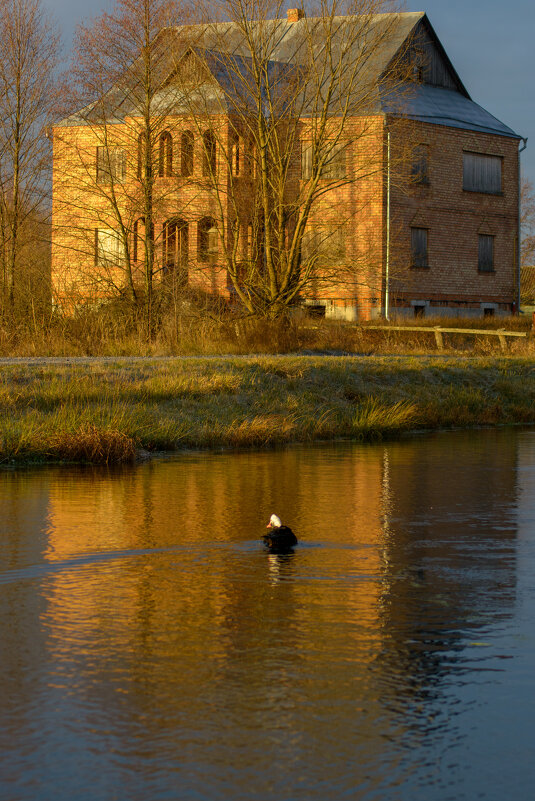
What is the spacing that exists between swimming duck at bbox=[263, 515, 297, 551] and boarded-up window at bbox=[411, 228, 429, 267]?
34679mm

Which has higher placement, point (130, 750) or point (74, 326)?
point (74, 326)

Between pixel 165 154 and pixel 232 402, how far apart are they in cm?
1596

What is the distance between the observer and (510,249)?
47.1 m

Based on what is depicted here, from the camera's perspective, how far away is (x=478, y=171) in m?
45.9

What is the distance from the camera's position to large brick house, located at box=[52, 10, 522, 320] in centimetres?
3966

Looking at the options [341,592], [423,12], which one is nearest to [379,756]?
[341,592]

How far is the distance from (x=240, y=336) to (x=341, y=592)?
21.7 meters

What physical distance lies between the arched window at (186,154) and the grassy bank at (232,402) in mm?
12256

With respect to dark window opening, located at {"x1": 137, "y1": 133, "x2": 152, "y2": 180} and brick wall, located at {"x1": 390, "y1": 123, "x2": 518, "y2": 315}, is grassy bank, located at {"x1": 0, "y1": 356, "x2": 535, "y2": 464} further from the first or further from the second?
brick wall, located at {"x1": 390, "y1": 123, "x2": 518, "y2": 315}

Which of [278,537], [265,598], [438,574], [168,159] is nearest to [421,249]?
[168,159]

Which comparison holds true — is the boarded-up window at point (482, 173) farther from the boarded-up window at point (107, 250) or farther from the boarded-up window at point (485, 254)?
the boarded-up window at point (107, 250)

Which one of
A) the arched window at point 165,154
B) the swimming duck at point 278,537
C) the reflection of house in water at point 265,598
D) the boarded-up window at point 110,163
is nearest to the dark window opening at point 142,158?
the arched window at point 165,154

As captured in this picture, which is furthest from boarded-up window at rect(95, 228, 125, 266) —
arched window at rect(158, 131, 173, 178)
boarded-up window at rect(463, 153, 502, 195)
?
boarded-up window at rect(463, 153, 502, 195)

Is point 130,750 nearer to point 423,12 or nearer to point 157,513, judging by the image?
point 157,513
